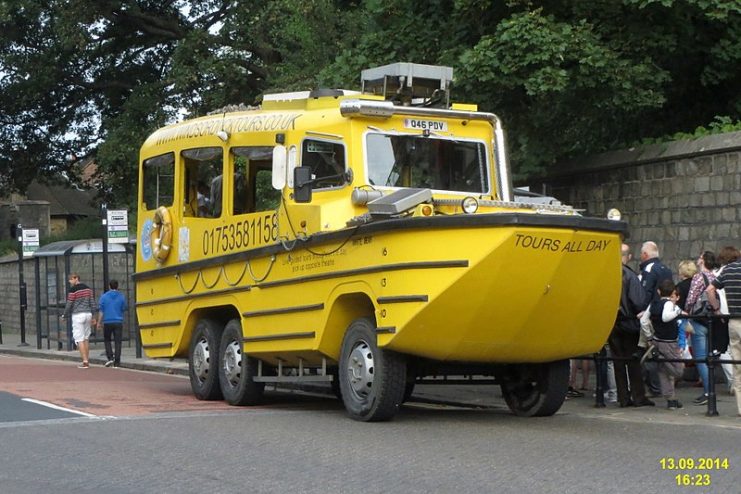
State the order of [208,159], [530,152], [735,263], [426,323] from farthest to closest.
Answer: [530,152] < [208,159] < [735,263] < [426,323]

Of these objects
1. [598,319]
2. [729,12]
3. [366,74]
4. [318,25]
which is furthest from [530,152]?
[318,25]

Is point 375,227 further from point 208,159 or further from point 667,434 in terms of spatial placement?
point 208,159

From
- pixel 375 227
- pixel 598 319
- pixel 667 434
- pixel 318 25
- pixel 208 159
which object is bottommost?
pixel 667 434

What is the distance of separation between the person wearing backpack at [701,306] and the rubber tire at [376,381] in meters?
4.02

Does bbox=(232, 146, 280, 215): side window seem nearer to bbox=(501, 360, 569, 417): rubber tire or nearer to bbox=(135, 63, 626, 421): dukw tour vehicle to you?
bbox=(135, 63, 626, 421): dukw tour vehicle

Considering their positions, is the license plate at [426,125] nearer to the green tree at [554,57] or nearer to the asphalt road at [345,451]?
the asphalt road at [345,451]

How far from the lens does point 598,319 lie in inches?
486

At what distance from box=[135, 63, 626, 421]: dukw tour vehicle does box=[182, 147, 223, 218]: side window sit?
0.03 metres

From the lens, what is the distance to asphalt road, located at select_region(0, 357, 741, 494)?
9.02m

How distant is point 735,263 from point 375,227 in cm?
409

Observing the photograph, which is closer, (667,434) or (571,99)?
(667,434)

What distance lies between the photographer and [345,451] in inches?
416

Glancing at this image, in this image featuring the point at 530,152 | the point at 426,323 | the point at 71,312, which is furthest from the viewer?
the point at 71,312

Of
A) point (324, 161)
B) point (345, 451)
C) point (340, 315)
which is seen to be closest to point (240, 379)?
point (340, 315)
